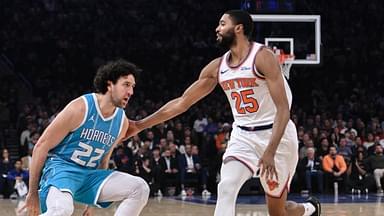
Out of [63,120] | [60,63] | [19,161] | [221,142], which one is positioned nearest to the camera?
[63,120]

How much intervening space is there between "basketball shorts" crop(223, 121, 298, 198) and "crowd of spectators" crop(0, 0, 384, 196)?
1008 cm

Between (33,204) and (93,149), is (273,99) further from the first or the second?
(33,204)

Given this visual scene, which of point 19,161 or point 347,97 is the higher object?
point 347,97

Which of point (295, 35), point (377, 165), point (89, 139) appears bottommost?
point (377, 165)

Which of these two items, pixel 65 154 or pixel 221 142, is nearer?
pixel 65 154

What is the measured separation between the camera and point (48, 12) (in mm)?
23203

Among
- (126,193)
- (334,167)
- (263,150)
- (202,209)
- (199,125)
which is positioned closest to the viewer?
(126,193)

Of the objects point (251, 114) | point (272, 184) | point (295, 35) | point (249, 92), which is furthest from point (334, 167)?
point (249, 92)

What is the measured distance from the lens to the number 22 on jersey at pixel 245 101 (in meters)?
5.96

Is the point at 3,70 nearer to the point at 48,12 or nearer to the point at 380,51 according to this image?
the point at 48,12

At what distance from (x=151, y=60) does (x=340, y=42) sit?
5931mm

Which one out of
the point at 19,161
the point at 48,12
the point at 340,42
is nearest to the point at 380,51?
the point at 340,42

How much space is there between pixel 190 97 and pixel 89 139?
43.6 inches

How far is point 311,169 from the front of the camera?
53.3 feet
